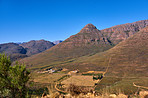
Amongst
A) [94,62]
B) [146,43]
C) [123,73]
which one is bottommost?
[123,73]

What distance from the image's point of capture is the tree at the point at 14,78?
1285 centimetres

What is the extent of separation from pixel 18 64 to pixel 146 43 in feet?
397

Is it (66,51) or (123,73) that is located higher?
(66,51)

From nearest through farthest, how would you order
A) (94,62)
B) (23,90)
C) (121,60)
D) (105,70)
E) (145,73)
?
(23,90)
(145,73)
(105,70)
(121,60)
(94,62)

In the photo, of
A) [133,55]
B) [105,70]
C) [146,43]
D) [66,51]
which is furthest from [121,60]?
[66,51]

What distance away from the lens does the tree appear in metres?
12.9

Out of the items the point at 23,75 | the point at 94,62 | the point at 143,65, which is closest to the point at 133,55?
the point at 143,65

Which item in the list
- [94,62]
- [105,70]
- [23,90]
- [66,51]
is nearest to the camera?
[23,90]

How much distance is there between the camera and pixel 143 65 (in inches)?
3140

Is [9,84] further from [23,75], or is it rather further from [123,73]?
[123,73]

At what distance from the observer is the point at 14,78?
1320 centimetres

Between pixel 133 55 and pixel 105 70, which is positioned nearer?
pixel 105 70

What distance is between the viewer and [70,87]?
27.7 feet

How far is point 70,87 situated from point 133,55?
101 meters
